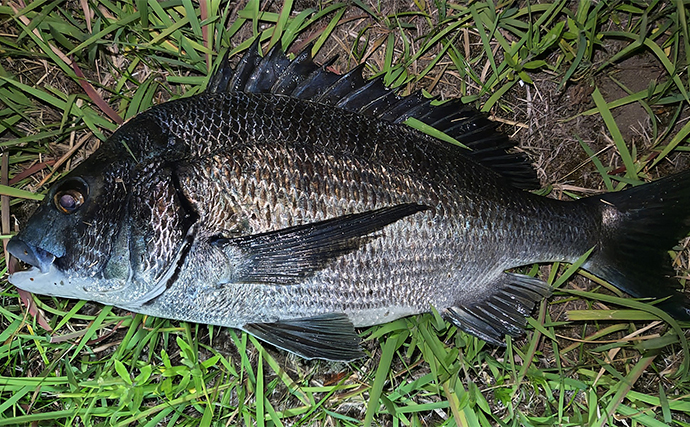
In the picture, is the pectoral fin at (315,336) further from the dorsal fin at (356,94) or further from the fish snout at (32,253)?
the dorsal fin at (356,94)

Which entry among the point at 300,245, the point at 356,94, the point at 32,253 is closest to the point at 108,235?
Result: the point at 32,253

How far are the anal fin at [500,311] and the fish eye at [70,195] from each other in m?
1.71

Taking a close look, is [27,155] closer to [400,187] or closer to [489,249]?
[400,187]

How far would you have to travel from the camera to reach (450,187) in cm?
212

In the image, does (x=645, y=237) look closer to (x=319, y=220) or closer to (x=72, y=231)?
(x=319, y=220)

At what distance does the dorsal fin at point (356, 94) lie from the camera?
218 centimetres

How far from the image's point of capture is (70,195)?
1859 millimetres

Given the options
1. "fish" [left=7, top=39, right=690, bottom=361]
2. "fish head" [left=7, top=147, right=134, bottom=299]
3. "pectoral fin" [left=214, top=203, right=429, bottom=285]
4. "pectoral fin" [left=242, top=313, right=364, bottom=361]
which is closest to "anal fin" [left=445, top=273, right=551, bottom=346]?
"fish" [left=7, top=39, right=690, bottom=361]

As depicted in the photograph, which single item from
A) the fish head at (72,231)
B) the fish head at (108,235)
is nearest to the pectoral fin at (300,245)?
the fish head at (108,235)

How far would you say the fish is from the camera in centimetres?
187

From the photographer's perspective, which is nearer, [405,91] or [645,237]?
[645,237]

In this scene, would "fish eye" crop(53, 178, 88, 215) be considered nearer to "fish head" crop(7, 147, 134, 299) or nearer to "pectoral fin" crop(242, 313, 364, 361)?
"fish head" crop(7, 147, 134, 299)

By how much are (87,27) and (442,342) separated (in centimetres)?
253

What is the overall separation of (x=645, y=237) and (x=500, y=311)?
796mm
